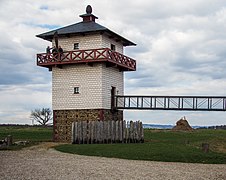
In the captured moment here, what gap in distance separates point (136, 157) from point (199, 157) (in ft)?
10.1

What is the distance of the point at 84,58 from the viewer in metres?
31.7

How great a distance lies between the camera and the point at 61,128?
33062 millimetres

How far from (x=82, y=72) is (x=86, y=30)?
3.41 meters

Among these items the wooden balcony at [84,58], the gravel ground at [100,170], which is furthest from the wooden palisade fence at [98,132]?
the gravel ground at [100,170]

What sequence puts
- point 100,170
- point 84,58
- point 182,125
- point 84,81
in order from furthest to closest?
point 182,125, point 84,81, point 84,58, point 100,170

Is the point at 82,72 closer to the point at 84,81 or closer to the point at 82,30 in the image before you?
the point at 84,81

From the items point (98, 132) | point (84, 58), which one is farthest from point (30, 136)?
point (98, 132)

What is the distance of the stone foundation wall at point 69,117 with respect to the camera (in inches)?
1266

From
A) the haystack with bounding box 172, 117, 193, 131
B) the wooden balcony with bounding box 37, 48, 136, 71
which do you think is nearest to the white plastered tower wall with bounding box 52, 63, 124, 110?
the wooden balcony with bounding box 37, 48, 136, 71

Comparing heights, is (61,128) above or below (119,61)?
below

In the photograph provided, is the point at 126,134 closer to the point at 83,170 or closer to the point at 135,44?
the point at 135,44

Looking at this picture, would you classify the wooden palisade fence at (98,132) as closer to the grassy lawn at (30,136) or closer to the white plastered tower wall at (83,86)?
the grassy lawn at (30,136)

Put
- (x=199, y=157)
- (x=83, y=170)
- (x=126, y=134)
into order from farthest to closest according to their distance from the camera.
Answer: (x=126, y=134) < (x=199, y=157) < (x=83, y=170)

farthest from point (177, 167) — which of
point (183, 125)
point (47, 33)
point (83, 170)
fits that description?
point (183, 125)
